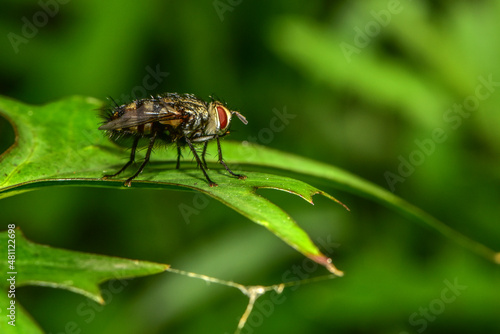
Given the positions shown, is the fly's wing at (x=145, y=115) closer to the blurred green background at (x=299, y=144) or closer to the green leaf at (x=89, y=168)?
the green leaf at (x=89, y=168)

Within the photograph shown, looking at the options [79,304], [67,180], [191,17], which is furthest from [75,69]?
[67,180]

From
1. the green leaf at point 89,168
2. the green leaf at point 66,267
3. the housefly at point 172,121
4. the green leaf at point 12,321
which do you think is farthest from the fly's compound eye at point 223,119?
the green leaf at point 12,321

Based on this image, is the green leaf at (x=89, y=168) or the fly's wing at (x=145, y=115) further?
the fly's wing at (x=145, y=115)

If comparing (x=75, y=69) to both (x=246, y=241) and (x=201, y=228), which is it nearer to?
(x=201, y=228)

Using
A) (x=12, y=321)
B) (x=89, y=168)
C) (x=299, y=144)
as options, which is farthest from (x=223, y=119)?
(x=299, y=144)

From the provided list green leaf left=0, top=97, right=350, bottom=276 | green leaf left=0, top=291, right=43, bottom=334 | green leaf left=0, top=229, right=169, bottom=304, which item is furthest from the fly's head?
green leaf left=0, top=291, right=43, bottom=334

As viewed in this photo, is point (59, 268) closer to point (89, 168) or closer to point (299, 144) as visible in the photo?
point (89, 168)
